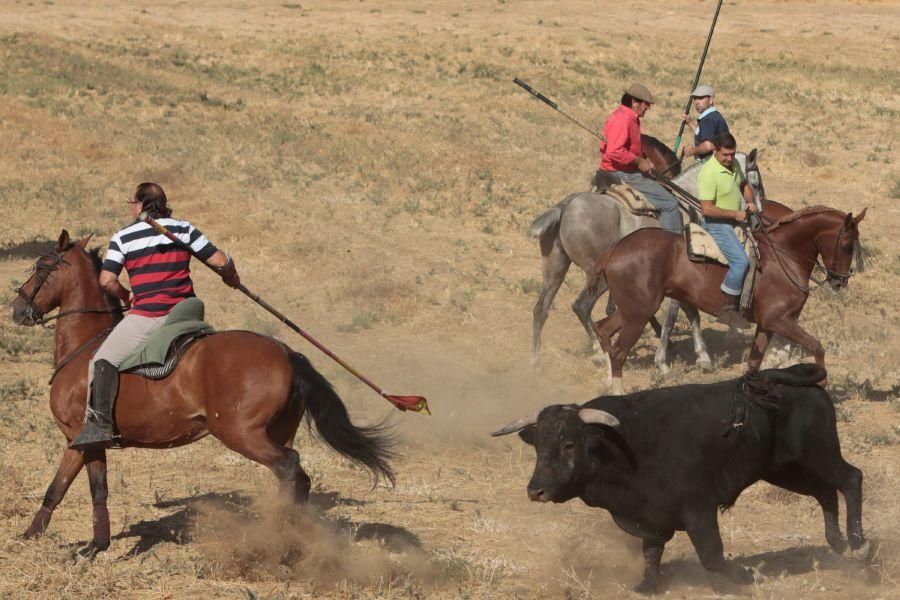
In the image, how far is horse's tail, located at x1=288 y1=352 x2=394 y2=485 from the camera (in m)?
8.29

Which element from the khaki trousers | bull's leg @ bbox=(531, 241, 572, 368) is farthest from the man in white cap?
the khaki trousers

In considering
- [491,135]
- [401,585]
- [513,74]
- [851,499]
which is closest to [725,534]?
[851,499]

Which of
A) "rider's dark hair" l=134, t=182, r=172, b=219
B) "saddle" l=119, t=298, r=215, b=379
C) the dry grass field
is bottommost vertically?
the dry grass field

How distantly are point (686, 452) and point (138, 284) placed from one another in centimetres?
370

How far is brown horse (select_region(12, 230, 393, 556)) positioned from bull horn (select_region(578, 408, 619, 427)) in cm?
172

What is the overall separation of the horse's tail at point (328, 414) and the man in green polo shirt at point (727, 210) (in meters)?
5.07

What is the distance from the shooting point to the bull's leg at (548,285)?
14.9m

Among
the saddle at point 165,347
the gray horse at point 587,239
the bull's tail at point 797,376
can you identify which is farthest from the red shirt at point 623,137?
the saddle at point 165,347

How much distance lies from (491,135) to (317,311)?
38.5 ft

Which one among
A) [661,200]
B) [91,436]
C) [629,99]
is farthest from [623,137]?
[91,436]

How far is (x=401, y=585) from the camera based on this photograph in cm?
796

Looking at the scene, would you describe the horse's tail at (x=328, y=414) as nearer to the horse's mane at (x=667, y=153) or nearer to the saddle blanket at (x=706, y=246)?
the saddle blanket at (x=706, y=246)

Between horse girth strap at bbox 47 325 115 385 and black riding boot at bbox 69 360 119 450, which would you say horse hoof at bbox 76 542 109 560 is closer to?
black riding boot at bbox 69 360 119 450

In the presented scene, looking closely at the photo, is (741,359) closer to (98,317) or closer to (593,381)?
(593,381)
